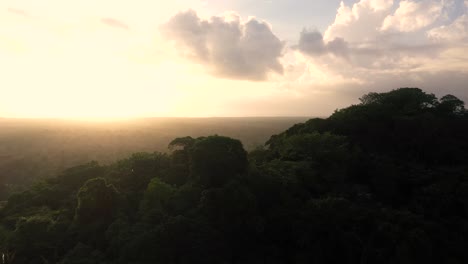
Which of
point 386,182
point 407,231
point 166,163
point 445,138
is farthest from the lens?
point 445,138

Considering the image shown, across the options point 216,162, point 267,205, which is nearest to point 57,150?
point 216,162

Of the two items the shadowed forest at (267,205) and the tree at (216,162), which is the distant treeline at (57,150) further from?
the tree at (216,162)

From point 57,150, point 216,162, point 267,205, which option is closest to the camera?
point 267,205

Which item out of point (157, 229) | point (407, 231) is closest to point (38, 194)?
point (157, 229)

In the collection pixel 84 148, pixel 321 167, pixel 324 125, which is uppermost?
pixel 324 125

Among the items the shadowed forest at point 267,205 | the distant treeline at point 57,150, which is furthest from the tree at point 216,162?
the distant treeline at point 57,150

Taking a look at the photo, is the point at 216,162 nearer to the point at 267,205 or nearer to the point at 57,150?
the point at 267,205

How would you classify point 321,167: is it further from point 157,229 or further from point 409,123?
point 157,229

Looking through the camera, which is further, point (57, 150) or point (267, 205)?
point (57, 150)
